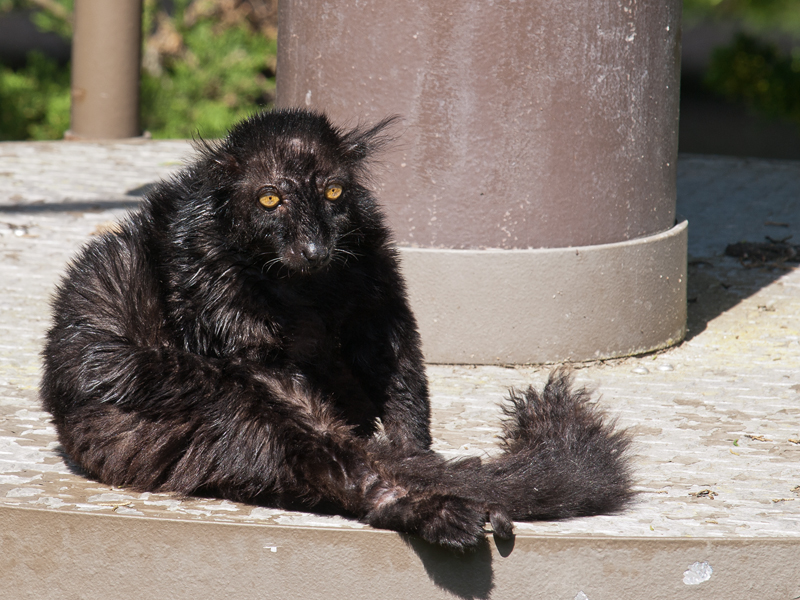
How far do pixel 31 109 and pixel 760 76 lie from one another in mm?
8610

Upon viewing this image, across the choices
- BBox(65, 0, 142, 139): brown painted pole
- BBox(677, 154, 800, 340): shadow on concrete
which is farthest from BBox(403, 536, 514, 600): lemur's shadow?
BBox(65, 0, 142, 139): brown painted pole

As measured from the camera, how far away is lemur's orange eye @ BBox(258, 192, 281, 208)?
3.09 m

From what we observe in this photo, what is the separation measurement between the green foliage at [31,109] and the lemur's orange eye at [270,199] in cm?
967

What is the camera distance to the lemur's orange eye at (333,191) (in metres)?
3.15

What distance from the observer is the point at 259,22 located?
13.1 metres

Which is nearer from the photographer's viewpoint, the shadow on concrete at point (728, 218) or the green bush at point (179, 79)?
the shadow on concrete at point (728, 218)

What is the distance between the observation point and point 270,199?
122 inches

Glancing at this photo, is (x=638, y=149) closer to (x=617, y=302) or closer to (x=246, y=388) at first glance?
(x=617, y=302)

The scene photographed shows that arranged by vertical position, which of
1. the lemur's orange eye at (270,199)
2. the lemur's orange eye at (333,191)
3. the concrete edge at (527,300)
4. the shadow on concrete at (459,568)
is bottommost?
the shadow on concrete at (459,568)

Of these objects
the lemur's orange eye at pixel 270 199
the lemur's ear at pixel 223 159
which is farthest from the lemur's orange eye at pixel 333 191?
the lemur's ear at pixel 223 159

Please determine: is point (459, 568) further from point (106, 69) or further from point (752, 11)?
point (752, 11)

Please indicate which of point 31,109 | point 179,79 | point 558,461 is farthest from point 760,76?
point 31,109

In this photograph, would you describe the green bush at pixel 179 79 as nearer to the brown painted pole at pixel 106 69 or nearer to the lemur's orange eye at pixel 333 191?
the brown painted pole at pixel 106 69

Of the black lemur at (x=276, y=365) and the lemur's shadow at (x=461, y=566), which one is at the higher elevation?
the black lemur at (x=276, y=365)
